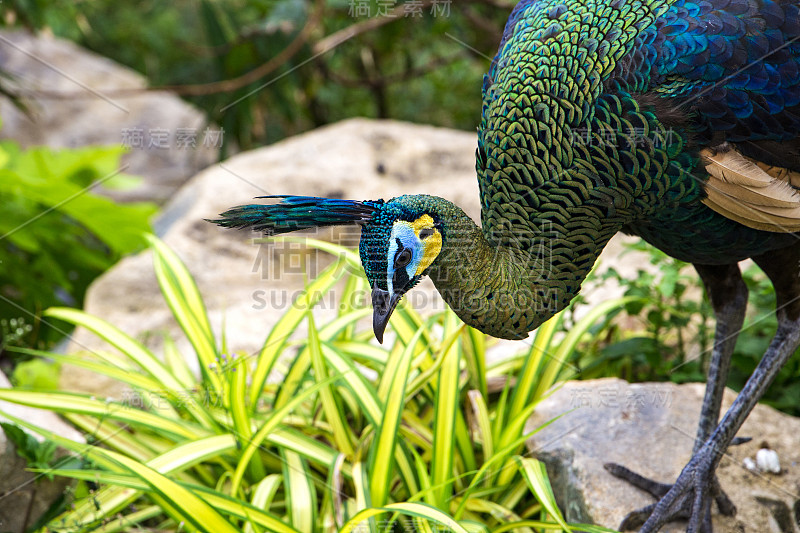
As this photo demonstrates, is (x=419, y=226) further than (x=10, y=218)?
→ No

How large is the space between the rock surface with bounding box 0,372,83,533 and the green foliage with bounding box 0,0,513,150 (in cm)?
198

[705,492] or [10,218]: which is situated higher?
[10,218]

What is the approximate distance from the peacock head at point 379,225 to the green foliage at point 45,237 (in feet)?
6.16

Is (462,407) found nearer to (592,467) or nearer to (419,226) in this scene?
(592,467)

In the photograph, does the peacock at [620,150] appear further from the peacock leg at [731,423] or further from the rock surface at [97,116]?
the rock surface at [97,116]

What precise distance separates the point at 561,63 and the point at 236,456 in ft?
5.14

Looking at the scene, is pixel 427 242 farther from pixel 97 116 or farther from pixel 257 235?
pixel 97 116

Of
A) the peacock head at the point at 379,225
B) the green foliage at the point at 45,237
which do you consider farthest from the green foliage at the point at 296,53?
the peacock head at the point at 379,225

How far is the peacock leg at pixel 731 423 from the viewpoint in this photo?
77.9 inches

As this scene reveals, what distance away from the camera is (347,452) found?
7.81 ft

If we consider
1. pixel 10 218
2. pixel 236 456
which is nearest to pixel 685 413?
pixel 236 456

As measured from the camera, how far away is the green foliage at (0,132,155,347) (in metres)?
3.18

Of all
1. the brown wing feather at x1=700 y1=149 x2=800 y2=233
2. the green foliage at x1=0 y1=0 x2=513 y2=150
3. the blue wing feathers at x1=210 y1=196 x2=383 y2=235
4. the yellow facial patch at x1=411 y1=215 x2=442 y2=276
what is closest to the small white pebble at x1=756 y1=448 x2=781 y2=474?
the brown wing feather at x1=700 y1=149 x2=800 y2=233

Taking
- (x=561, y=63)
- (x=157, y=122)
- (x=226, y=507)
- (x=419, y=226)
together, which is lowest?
(x=226, y=507)
